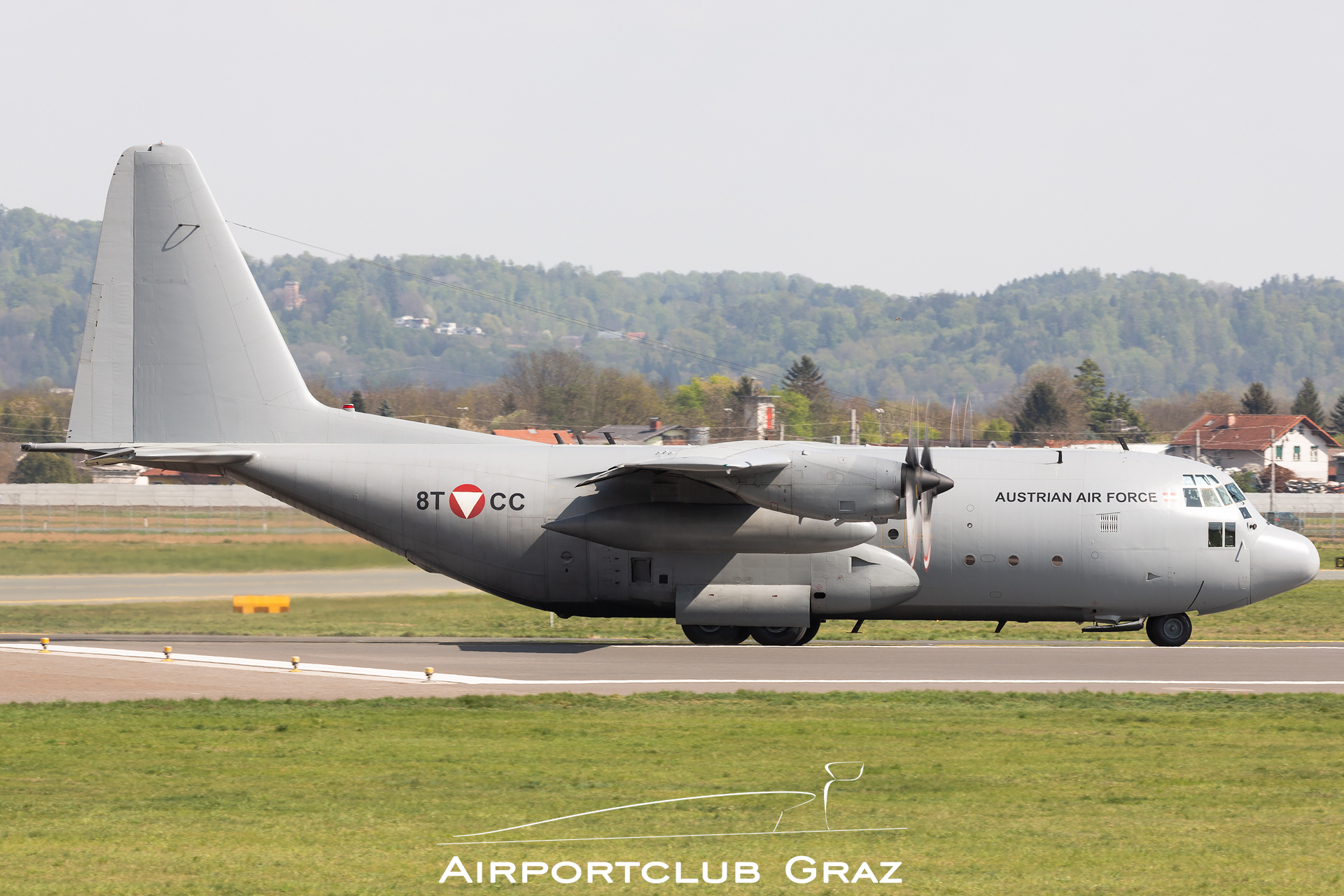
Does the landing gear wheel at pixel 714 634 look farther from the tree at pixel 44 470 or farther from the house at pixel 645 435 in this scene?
the tree at pixel 44 470

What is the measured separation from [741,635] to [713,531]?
2.74 metres

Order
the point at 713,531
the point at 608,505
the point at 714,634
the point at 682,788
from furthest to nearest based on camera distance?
the point at 714,634 < the point at 608,505 < the point at 713,531 < the point at 682,788

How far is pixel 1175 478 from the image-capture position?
26484 millimetres

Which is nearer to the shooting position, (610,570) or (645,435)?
(610,570)

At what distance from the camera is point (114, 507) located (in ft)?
197

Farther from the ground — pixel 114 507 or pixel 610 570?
pixel 610 570

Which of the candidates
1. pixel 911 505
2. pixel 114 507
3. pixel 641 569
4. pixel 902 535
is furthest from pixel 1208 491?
pixel 114 507

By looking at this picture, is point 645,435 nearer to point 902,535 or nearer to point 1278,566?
point 902,535

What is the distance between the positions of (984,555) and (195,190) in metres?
17.7

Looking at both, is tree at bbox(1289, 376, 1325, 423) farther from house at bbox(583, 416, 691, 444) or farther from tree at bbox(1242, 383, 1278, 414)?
house at bbox(583, 416, 691, 444)

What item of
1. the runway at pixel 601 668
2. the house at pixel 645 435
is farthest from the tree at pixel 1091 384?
the runway at pixel 601 668

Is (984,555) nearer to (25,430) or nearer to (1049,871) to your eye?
(1049,871)

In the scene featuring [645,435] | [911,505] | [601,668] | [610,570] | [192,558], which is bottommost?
[601,668]

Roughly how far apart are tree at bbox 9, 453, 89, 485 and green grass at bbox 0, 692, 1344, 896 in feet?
210
